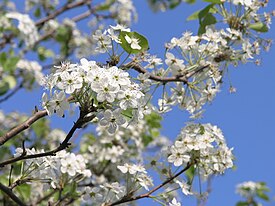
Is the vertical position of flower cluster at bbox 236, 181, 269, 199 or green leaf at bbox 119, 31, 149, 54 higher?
flower cluster at bbox 236, 181, 269, 199

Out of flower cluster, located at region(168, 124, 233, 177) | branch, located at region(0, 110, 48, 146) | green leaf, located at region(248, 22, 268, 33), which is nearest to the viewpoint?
branch, located at region(0, 110, 48, 146)

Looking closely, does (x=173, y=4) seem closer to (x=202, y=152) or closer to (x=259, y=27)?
(x=259, y=27)

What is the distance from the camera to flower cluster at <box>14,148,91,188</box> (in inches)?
109

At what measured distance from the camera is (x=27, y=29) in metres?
7.47

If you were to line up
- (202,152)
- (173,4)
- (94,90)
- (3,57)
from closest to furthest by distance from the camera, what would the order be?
1. (94,90)
2. (202,152)
3. (3,57)
4. (173,4)

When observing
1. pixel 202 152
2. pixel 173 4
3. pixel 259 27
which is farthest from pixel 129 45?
pixel 173 4

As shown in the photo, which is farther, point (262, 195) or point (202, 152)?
point (262, 195)

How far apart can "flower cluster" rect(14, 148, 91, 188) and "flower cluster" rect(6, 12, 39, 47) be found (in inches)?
174

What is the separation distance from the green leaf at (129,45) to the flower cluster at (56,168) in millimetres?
669

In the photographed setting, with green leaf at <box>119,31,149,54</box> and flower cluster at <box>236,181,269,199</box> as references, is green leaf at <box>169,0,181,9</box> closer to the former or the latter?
flower cluster at <box>236,181,269,199</box>

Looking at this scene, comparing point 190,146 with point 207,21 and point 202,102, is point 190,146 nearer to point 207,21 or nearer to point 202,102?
point 202,102

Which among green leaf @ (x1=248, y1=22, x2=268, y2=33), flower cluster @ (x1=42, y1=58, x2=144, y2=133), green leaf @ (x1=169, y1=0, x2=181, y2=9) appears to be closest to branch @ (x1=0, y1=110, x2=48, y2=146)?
flower cluster @ (x1=42, y1=58, x2=144, y2=133)

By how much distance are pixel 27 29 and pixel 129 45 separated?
16.3ft

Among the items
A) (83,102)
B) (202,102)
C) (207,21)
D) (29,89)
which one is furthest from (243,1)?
(29,89)
